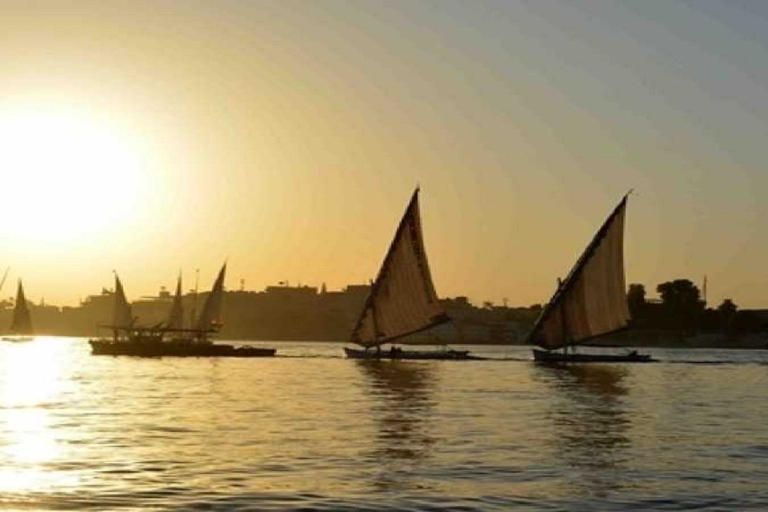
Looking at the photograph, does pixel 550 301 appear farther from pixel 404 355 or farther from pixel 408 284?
pixel 404 355

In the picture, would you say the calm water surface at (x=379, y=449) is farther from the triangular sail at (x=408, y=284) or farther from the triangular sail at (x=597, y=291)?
the triangular sail at (x=408, y=284)

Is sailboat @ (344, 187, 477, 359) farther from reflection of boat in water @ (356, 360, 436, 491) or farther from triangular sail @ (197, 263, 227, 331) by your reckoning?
triangular sail @ (197, 263, 227, 331)

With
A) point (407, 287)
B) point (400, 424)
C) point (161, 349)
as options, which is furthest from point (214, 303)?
point (400, 424)

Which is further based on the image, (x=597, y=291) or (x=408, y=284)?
(x=408, y=284)

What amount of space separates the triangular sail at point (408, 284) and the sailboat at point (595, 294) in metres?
12.6

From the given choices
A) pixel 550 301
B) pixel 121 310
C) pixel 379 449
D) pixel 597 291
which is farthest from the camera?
pixel 121 310

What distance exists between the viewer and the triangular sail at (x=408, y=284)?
11994 cm

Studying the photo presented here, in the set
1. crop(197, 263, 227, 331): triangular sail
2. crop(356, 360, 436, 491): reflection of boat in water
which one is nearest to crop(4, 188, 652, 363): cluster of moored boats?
crop(356, 360, 436, 491): reflection of boat in water

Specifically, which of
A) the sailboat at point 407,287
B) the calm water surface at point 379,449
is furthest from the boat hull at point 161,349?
the calm water surface at point 379,449

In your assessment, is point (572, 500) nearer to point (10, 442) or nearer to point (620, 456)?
point (620, 456)

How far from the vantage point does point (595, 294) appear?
117188 mm

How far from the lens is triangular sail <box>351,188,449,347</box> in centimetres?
11994

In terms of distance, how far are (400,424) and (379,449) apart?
11.2m

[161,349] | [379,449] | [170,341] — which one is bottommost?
[379,449]
